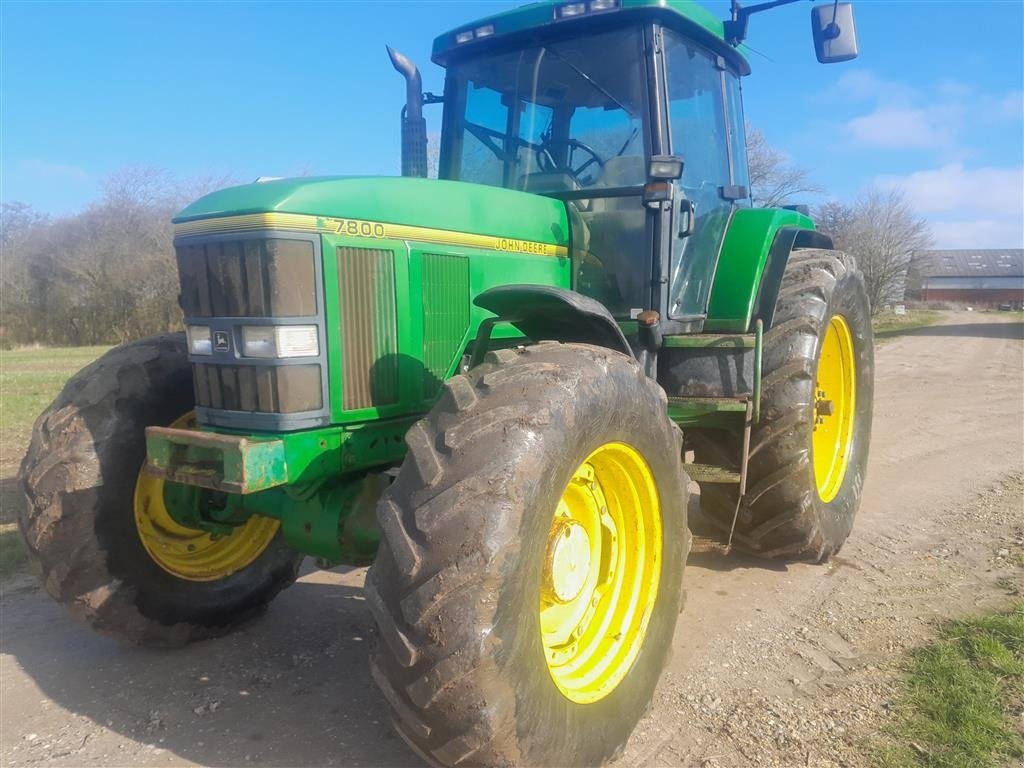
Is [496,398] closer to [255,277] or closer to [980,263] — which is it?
[255,277]

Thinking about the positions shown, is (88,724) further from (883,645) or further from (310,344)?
(883,645)

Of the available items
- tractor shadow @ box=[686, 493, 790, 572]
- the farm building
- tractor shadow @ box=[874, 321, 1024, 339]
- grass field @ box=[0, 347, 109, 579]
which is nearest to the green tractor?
tractor shadow @ box=[686, 493, 790, 572]

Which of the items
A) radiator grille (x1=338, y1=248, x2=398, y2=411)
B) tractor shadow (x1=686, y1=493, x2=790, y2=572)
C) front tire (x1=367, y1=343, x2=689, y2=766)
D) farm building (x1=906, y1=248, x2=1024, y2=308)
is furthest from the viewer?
farm building (x1=906, y1=248, x2=1024, y2=308)

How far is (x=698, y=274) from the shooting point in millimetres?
3992

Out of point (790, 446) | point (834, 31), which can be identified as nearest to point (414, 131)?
point (834, 31)

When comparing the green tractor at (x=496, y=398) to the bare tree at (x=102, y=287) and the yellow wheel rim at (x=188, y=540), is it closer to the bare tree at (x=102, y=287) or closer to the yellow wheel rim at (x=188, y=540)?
the yellow wheel rim at (x=188, y=540)

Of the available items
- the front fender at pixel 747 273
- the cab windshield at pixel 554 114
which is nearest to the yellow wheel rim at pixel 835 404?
the front fender at pixel 747 273

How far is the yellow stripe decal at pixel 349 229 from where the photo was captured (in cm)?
245

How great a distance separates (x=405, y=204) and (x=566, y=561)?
140 centimetres

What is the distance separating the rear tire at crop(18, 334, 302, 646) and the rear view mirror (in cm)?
342

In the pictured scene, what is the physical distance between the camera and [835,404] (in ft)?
16.1

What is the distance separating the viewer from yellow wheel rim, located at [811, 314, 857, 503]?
15.4 ft

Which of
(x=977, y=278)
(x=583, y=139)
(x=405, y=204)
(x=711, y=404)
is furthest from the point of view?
(x=977, y=278)

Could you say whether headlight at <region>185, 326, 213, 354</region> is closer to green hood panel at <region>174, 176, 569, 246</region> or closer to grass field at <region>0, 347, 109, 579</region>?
green hood panel at <region>174, 176, 569, 246</region>
